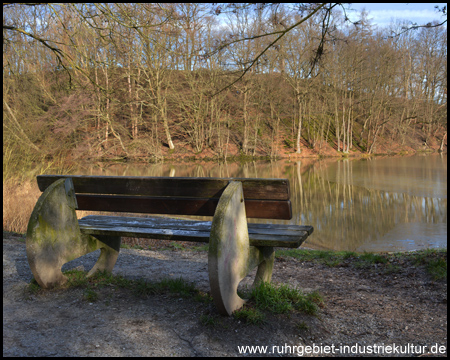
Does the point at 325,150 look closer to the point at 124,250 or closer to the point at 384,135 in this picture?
the point at 384,135

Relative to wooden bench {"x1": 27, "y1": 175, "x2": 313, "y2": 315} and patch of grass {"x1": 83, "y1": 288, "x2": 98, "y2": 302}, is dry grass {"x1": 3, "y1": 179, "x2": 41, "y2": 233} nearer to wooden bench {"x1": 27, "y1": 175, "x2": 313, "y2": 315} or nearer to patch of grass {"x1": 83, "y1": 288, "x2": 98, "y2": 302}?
wooden bench {"x1": 27, "y1": 175, "x2": 313, "y2": 315}

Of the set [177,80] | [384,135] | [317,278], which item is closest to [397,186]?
[317,278]

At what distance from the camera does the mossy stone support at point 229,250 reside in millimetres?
2932

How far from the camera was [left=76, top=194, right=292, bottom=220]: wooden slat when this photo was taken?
3365mm

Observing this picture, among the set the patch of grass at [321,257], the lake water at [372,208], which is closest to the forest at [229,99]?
the lake water at [372,208]

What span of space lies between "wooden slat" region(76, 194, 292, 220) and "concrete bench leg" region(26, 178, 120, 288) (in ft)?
0.80

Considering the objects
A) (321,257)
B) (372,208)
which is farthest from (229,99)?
(321,257)

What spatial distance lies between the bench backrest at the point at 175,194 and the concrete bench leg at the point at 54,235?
0.23 m

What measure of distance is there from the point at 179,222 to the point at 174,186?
434 millimetres

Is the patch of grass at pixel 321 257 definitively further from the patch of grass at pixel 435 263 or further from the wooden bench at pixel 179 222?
the wooden bench at pixel 179 222

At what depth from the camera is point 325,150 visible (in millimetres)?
35406

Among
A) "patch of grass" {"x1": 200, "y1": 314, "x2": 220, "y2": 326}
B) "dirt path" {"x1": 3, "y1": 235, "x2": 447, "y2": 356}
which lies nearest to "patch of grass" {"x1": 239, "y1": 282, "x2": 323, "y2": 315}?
"dirt path" {"x1": 3, "y1": 235, "x2": 447, "y2": 356}

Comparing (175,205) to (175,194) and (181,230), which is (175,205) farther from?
(181,230)

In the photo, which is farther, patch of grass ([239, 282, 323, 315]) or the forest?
the forest
